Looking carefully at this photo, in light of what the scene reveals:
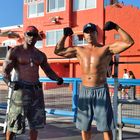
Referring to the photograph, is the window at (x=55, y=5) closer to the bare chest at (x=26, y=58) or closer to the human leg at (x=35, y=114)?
the bare chest at (x=26, y=58)

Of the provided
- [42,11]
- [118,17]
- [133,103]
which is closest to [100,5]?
[118,17]

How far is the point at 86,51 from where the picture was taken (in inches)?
202

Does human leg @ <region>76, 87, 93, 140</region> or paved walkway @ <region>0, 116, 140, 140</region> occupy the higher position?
human leg @ <region>76, 87, 93, 140</region>

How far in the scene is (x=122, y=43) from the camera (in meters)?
4.88

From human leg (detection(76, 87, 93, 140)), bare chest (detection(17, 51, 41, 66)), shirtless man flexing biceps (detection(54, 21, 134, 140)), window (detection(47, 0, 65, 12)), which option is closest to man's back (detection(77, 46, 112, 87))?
shirtless man flexing biceps (detection(54, 21, 134, 140))

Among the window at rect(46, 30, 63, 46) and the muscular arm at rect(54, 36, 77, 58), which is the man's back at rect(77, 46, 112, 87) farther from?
the window at rect(46, 30, 63, 46)

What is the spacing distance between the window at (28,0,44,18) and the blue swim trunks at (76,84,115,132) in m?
31.4

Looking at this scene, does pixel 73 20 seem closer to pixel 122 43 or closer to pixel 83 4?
pixel 83 4

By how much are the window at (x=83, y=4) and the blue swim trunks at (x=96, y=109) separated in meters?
27.1

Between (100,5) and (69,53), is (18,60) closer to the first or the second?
(69,53)

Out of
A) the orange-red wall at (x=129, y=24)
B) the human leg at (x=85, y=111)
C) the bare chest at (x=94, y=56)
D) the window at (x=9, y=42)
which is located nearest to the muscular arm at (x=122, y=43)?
the bare chest at (x=94, y=56)

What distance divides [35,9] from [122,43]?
106ft

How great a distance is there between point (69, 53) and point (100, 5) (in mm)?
26435

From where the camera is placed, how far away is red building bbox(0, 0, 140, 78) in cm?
2947
